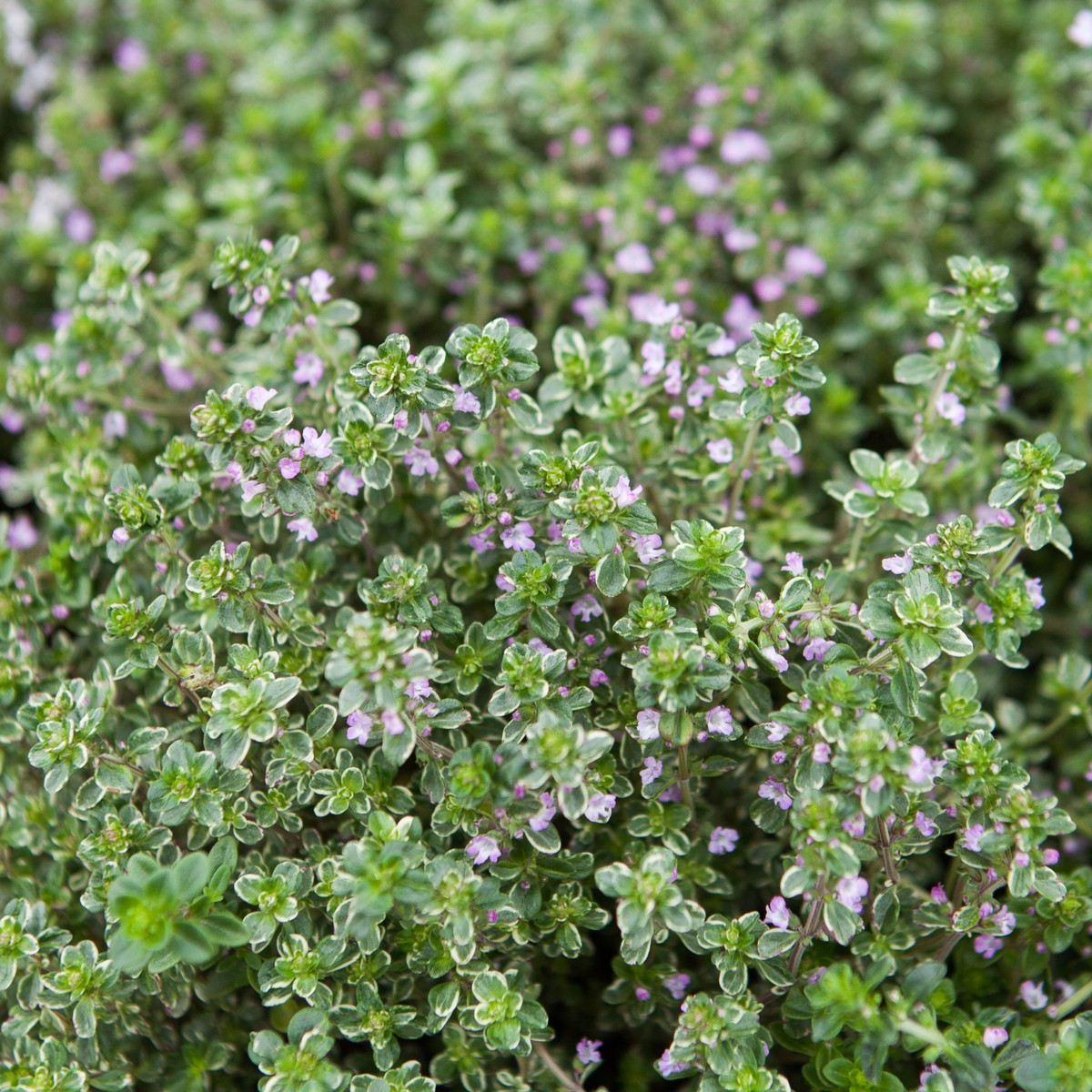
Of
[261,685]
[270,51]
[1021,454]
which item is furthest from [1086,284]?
[270,51]

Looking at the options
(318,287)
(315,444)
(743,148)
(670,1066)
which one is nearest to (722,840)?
(670,1066)

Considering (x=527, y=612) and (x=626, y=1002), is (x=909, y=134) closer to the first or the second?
(x=527, y=612)

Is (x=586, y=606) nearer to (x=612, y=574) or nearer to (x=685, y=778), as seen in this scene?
(x=612, y=574)

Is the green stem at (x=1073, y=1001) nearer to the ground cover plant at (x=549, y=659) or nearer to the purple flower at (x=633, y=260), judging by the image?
the ground cover plant at (x=549, y=659)

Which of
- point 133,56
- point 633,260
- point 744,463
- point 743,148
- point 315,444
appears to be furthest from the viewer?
point 133,56

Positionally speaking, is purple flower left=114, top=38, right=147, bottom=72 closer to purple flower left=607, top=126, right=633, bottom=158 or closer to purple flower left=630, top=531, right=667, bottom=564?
purple flower left=607, top=126, right=633, bottom=158

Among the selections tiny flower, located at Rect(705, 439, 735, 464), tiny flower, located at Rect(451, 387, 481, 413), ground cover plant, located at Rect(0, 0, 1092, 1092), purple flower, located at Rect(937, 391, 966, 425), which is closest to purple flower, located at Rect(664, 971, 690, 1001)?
ground cover plant, located at Rect(0, 0, 1092, 1092)

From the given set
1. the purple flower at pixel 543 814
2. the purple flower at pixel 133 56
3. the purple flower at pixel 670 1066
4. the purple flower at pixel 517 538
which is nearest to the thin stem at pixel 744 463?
the purple flower at pixel 517 538
